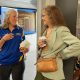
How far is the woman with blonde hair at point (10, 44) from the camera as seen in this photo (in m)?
2.69

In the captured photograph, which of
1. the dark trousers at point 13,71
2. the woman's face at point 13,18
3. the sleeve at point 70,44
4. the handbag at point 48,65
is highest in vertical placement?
the woman's face at point 13,18

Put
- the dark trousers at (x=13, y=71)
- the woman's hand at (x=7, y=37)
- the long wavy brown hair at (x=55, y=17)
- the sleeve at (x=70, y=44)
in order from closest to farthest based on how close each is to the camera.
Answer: the sleeve at (x=70, y=44) → the long wavy brown hair at (x=55, y=17) → the woman's hand at (x=7, y=37) → the dark trousers at (x=13, y=71)

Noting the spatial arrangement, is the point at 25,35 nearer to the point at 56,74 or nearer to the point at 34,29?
the point at 34,29

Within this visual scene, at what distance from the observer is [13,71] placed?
281cm

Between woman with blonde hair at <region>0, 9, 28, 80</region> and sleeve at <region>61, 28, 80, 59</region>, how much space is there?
0.64 m

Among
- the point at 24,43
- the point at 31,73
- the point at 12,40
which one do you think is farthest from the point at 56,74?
the point at 31,73

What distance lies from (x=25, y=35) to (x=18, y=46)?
0.77ft

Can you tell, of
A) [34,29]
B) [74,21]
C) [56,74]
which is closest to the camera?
[56,74]

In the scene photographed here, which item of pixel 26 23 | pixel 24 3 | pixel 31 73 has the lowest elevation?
pixel 31 73

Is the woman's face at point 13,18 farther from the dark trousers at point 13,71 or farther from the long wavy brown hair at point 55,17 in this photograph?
the long wavy brown hair at point 55,17

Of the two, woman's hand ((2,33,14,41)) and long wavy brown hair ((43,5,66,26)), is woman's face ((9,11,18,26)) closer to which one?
woman's hand ((2,33,14,41))

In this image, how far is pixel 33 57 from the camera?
3068 mm

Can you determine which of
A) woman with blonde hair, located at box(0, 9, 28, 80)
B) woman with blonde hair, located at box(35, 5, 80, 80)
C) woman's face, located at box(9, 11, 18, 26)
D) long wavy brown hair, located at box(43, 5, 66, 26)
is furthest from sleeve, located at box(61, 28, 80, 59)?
woman's face, located at box(9, 11, 18, 26)

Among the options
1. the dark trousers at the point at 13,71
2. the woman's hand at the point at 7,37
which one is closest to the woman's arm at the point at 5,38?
the woman's hand at the point at 7,37
